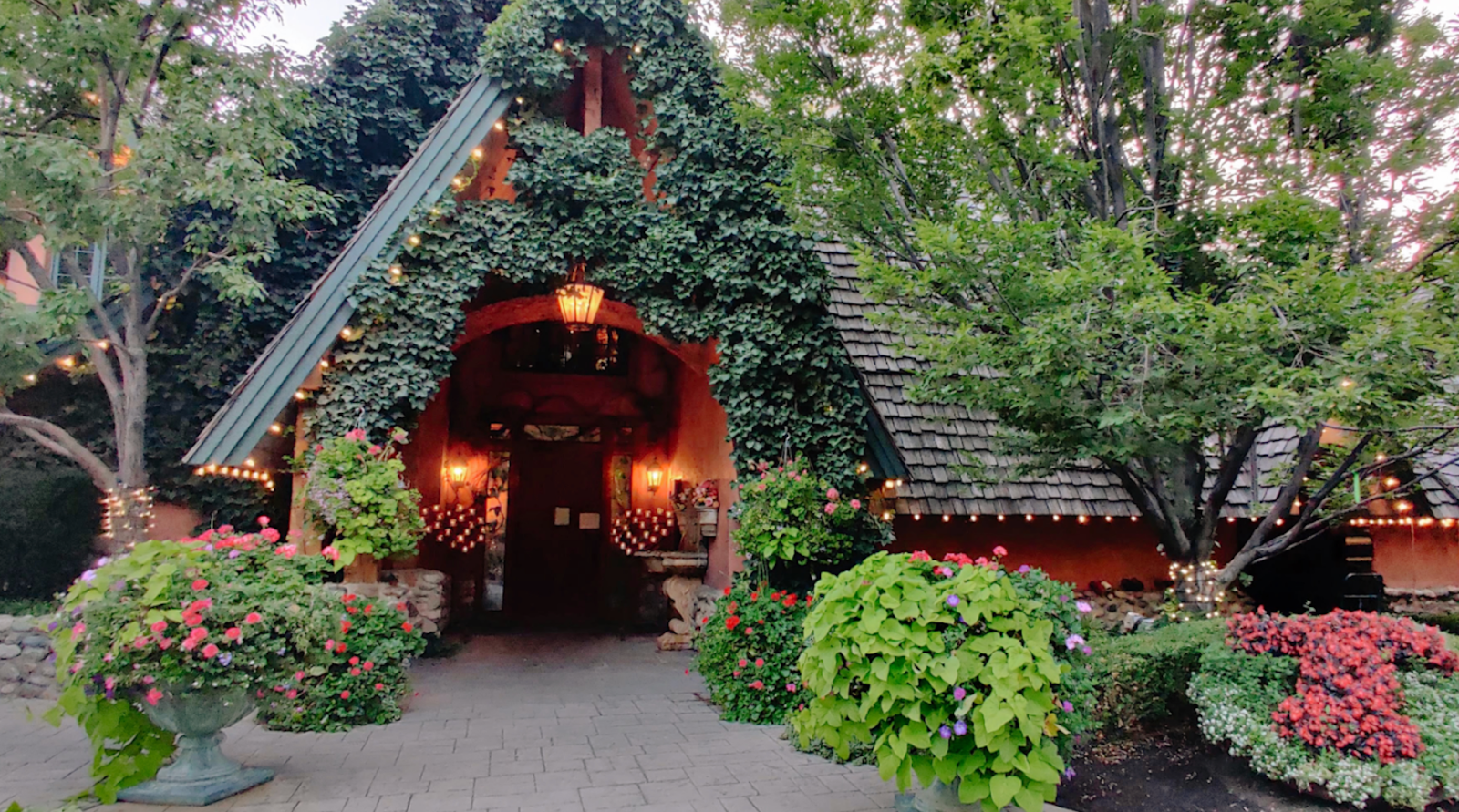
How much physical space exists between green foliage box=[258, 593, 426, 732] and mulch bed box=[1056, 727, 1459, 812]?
449 centimetres

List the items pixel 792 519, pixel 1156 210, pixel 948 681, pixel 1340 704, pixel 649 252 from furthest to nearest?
pixel 649 252 → pixel 792 519 → pixel 1156 210 → pixel 1340 704 → pixel 948 681

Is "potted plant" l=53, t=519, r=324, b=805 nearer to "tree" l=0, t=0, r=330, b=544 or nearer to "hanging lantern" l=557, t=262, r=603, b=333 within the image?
"hanging lantern" l=557, t=262, r=603, b=333

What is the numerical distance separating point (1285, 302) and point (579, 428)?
8.24 m

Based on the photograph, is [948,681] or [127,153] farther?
[127,153]

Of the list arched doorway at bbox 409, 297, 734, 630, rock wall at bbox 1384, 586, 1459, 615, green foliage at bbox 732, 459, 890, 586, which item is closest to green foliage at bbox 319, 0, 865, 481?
green foliage at bbox 732, 459, 890, 586

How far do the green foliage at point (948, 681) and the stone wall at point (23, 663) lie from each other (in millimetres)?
6646

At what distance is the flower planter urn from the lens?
3.97 metres

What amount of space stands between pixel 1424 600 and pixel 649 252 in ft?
29.4

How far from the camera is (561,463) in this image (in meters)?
11.0

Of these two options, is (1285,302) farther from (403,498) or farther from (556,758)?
(403,498)

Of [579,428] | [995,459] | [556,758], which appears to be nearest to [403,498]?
[556,758]

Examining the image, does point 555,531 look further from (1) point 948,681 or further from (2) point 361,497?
(1) point 948,681

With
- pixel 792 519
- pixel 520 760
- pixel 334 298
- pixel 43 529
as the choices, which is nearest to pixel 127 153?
pixel 334 298

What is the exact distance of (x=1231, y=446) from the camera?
18.4 ft
